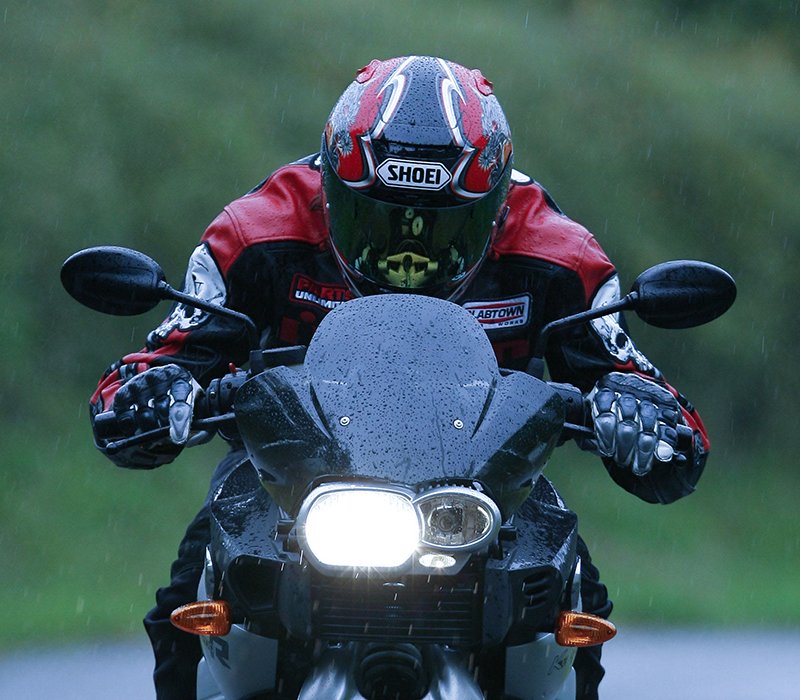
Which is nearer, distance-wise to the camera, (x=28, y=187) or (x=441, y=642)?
(x=441, y=642)

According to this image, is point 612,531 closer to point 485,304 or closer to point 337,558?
point 485,304

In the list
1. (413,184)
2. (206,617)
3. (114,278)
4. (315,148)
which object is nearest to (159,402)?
(114,278)

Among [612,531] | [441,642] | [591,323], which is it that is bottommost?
[441,642]

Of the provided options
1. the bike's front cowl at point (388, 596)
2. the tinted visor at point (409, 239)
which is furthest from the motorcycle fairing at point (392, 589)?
the tinted visor at point (409, 239)

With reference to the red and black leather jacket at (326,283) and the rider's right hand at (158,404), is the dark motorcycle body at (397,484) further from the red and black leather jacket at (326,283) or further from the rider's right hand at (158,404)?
the red and black leather jacket at (326,283)

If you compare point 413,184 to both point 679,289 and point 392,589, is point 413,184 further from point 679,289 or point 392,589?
point 392,589

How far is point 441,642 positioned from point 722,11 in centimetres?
1312

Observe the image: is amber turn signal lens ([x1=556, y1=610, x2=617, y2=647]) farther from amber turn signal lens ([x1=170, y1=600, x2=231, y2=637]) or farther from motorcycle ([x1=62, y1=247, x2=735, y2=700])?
amber turn signal lens ([x1=170, y1=600, x2=231, y2=637])

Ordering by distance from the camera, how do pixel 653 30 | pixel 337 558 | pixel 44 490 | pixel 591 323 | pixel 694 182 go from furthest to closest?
pixel 653 30 → pixel 694 182 → pixel 44 490 → pixel 591 323 → pixel 337 558

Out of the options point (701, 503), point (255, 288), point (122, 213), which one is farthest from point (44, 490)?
point (255, 288)

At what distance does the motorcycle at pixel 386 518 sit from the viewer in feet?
8.07

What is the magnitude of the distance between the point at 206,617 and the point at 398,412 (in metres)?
0.57

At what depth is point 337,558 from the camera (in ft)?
8.05

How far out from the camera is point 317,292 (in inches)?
156
